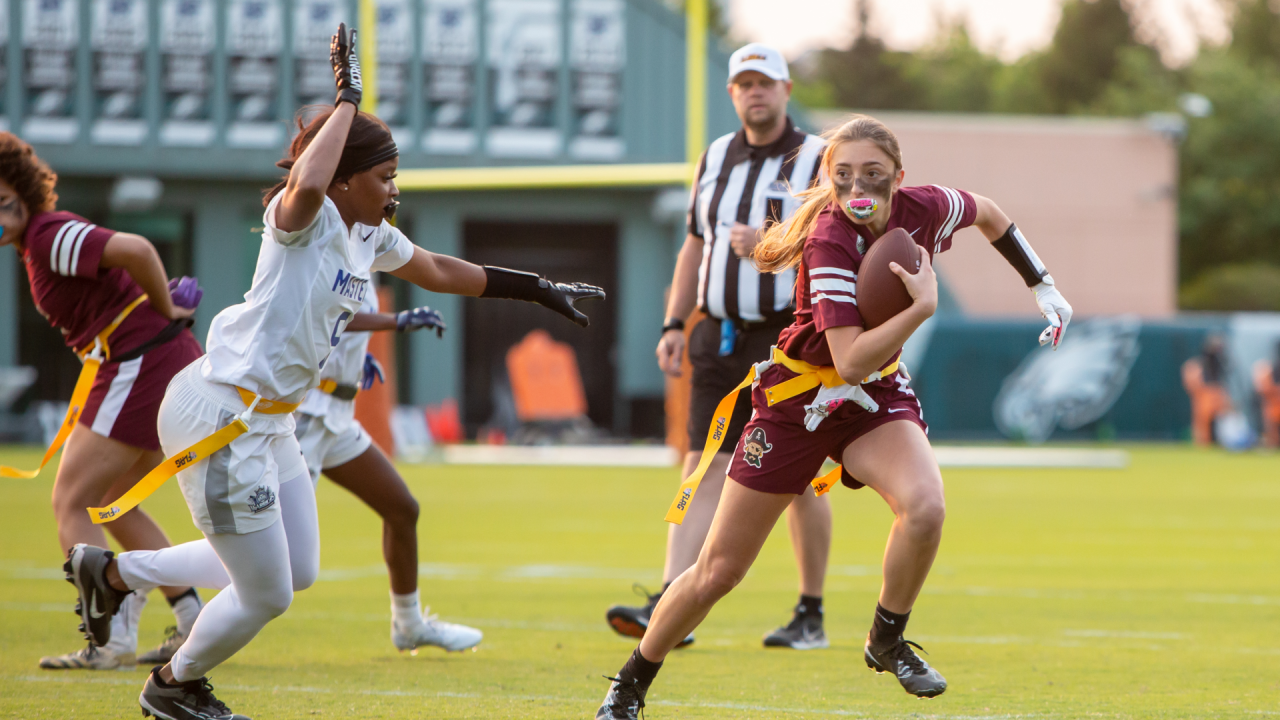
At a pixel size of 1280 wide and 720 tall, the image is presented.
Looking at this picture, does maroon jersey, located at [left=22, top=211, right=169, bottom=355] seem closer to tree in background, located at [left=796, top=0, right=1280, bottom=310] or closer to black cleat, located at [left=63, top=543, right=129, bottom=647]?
black cleat, located at [left=63, top=543, right=129, bottom=647]

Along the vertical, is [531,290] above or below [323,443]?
above

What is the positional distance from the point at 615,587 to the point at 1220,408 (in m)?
18.8

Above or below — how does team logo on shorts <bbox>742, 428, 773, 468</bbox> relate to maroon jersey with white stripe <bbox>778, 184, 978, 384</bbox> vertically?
below

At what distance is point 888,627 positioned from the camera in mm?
4168

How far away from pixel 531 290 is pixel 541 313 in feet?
76.4

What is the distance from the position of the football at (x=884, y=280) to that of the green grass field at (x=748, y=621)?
1264 millimetres

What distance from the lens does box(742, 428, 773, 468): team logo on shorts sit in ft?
13.3

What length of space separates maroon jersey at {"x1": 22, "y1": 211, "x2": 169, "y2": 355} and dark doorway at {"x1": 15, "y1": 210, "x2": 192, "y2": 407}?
20727 mm

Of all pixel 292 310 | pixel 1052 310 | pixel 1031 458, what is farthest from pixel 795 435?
pixel 1031 458

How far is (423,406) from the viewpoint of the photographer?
25.8m

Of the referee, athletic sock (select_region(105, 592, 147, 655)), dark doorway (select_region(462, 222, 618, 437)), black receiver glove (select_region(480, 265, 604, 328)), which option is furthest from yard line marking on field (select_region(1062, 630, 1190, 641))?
dark doorway (select_region(462, 222, 618, 437))

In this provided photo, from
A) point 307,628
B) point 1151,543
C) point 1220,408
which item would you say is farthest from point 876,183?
point 1220,408

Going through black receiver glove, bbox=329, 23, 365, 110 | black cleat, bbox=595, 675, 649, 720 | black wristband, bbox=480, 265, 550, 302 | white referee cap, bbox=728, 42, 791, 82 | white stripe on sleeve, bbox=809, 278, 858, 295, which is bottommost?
black cleat, bbox=595, 675, 649, 720

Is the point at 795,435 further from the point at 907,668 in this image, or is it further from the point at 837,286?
the point at 907,668
